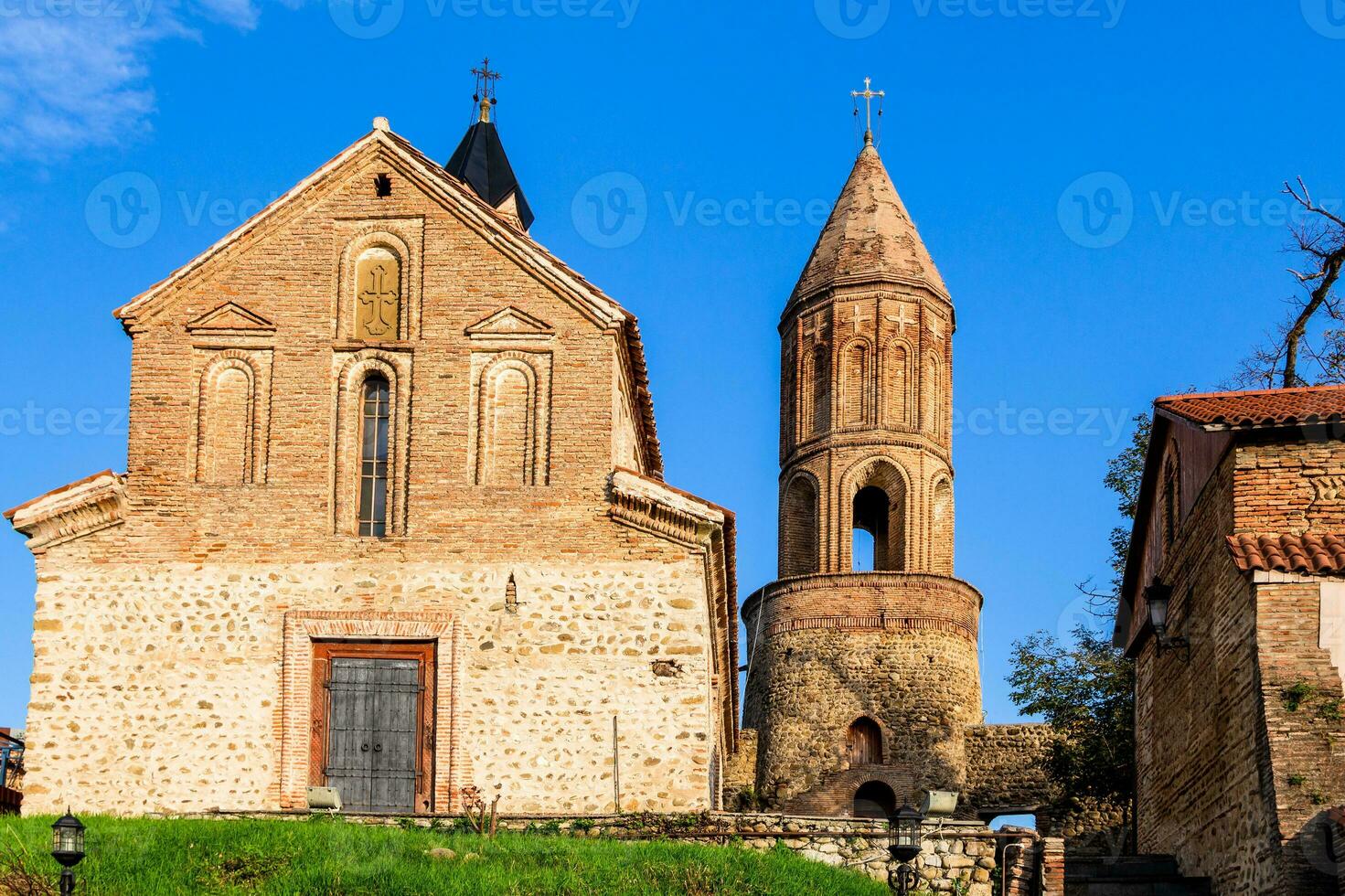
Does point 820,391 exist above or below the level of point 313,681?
above

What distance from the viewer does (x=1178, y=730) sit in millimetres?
22781

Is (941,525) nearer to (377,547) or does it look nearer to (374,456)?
(374,456)

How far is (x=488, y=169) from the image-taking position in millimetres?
43156

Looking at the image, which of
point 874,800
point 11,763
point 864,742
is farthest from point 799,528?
point 11,763

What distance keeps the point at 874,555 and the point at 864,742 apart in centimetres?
497

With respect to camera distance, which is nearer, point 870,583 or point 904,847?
point 904,847

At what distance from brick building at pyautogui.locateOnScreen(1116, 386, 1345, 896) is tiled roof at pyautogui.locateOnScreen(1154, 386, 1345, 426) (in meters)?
0.03

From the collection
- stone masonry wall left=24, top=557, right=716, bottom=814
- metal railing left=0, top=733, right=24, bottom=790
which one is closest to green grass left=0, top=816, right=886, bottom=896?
stone masonry wall left=24, top=557, right=716, bottom=814

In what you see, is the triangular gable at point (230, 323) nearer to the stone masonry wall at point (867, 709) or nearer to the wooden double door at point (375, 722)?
the wooden double door at point (375, 722)

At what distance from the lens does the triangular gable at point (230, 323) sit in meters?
23.0

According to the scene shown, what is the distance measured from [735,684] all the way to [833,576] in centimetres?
823

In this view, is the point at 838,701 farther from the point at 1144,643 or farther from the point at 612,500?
the point at 612,500

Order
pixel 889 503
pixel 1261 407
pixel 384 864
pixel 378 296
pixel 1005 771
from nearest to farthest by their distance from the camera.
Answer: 1. pixel 384 864
2. pixel 1261 407
3. pixel 378 296
4. pixel 1005 771
5. pixel 889 503

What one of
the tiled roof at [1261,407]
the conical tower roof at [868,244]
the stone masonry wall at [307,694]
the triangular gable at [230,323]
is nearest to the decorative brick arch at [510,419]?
the stone masonry wall at [307,694]
